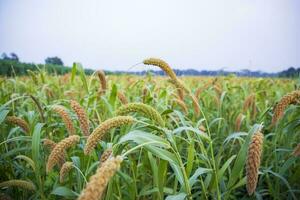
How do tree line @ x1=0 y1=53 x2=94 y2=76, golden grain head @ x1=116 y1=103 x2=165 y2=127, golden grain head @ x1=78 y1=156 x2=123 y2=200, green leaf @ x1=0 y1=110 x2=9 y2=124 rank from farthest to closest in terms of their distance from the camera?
tree line @ x1=0 y1=53 x2=94 y2=76
green leaf @ x1=0 y1=110 x2=9 y2=124
golden grain head @ x1=116 y1=103 x2=165 y2=127
golden grain head @ x1=78 y1=156 x2=123 y2=200

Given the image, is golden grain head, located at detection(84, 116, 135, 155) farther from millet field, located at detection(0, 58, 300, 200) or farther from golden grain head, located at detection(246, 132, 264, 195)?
golden grain head, located at detection(246, 132, 264, 195)

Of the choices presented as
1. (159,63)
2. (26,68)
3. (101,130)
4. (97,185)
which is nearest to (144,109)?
(101,130)

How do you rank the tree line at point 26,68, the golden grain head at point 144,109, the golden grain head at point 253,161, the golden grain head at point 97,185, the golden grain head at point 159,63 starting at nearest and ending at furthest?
the golden grain head at point 97,185 → the golden grain head at point 253,161 → the golden grain head at point 144,109 → the golden grain head at point 159,63 → the tree line at point 26,68

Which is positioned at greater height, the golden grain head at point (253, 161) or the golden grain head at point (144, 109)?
the golden grain head at point (144, 109)

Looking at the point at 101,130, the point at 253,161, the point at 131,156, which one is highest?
the point at 101,130

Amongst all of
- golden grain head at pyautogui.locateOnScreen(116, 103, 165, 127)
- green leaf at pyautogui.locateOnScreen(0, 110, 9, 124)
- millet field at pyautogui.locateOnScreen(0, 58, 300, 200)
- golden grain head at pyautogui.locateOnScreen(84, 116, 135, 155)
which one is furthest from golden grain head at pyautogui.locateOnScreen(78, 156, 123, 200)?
green leaf at pyautogui.locateOnScreen(0, 110, 9, 124)

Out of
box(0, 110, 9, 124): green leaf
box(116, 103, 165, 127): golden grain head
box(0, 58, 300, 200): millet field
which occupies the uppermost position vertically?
box(116, 103, 165, 127): golden grain head

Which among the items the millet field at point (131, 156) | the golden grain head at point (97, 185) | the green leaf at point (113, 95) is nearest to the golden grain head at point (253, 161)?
the millet field at point (131, 156)

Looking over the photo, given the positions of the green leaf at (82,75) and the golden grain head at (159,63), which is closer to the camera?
the golden grain head at (159,63)

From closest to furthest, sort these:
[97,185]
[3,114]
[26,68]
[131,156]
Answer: [97,185]
[3,114]
[131,156]
[26,68]

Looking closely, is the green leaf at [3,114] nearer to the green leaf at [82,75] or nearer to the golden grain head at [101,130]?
the green leaf at [82,75]

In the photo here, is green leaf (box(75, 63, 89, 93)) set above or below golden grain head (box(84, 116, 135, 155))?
above

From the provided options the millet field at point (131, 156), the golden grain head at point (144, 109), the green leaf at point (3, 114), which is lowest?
the millet field at point (131, 156)

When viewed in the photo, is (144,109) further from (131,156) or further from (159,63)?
(131,156)
